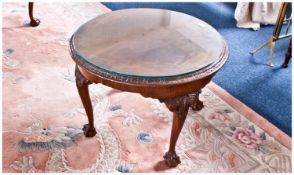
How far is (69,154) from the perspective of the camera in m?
1.53

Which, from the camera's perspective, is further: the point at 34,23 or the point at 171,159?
the point at 34,23

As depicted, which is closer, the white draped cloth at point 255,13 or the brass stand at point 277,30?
the brass stand at point 277,30

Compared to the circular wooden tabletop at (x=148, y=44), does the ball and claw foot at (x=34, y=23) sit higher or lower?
lower

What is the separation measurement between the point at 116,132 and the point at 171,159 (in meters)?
0.35

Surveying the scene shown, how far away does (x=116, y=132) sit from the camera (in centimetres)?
166

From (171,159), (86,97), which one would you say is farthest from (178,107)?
(86,97)

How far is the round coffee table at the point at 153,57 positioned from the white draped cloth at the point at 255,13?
1330mm

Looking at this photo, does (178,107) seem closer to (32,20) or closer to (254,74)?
(254,74)

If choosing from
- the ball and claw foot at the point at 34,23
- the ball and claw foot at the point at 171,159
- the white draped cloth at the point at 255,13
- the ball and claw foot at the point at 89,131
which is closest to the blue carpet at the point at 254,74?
the white draped cloth at the point at 255,13

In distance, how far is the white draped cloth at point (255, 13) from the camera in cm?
264

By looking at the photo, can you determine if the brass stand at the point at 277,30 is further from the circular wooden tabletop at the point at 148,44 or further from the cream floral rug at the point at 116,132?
the circular wooden tabletop at the point at 148,44

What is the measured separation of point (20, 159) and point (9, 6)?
6.40 feet

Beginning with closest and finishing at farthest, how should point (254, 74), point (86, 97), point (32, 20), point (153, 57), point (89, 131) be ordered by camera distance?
1. point (153, 57)
2. point (86, 97)
3. point (89, 131)
4. point (254, 74)
5. point (32, 20)

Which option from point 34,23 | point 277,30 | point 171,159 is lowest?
point 34,23
